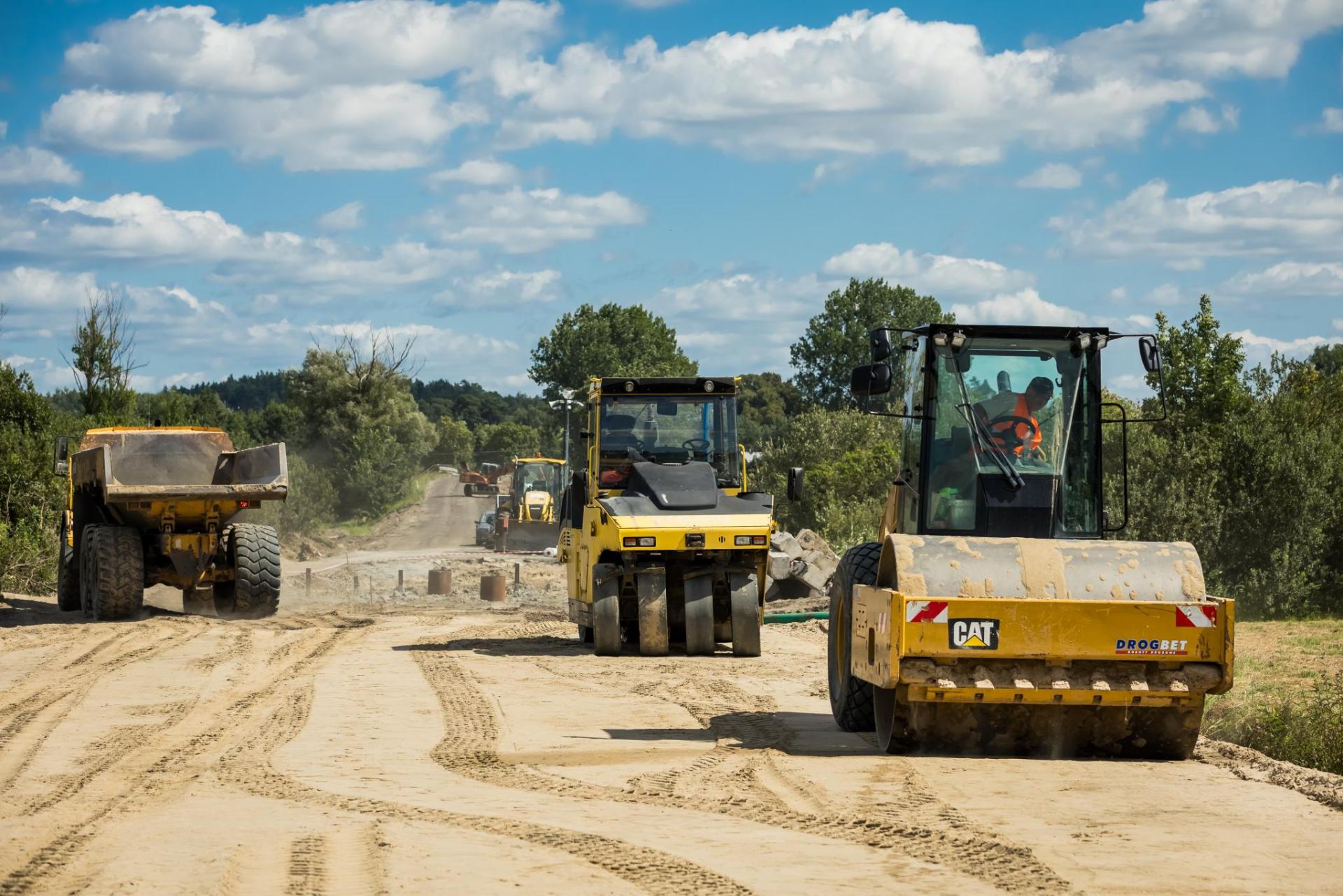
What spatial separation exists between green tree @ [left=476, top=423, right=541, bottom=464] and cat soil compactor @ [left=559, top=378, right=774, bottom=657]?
307 feet

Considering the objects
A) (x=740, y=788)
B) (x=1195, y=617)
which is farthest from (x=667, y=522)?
(x=1195, y=617)

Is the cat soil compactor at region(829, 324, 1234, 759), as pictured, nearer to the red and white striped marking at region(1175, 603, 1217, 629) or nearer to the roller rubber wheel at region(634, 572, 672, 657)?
the red and white striped marking at region(1175, 603, 1217, 629)

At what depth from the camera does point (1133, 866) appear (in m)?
6.55

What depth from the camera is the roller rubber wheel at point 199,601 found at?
2217 cm

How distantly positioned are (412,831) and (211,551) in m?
14.4

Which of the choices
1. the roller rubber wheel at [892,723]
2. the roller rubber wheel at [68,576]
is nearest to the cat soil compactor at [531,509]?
the roller rubber wheel at [68,576]

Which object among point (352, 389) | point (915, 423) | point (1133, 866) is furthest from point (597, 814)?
point (352, 389)

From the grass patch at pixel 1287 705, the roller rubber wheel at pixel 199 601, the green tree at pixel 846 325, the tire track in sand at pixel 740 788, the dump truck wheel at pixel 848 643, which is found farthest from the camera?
the green tree at pixel 846 325

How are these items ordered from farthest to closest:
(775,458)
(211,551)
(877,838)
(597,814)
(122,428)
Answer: (775,458)
(122,428)
(211,551)
(597,814)
(877,838)

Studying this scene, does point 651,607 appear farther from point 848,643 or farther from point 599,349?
point 599,349

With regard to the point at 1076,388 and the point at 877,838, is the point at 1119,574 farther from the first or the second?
the point at 877,838

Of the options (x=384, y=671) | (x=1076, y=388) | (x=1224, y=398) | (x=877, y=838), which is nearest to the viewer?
(x=877, y=838)

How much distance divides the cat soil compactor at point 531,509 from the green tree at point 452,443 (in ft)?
213

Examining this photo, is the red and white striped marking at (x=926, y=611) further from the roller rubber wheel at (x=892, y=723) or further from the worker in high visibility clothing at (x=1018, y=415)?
the worker in high visibility clothing at (x=1018, y=415)
